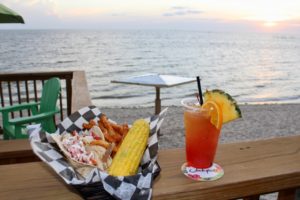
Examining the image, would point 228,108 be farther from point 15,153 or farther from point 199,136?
point 15,153

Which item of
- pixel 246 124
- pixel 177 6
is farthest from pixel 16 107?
pixel 177 6

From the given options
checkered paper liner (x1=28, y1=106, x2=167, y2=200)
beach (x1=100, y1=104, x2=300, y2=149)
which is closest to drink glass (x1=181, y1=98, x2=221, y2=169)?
checkered paper liner (x1=28, y1=106, x2=167, y2=200)

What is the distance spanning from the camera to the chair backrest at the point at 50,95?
3803 millimetres

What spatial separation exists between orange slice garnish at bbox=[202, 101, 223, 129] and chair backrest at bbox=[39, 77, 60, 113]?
9.97 ft

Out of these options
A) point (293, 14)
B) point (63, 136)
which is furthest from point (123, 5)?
point (63, 136)

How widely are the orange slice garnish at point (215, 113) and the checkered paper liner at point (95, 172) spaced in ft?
0.59

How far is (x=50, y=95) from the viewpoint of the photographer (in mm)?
3887

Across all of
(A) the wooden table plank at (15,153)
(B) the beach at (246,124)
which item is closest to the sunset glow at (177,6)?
(B) the beach at (246,124)

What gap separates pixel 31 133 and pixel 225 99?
0.55 meters

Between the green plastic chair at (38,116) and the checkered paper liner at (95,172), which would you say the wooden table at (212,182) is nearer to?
the checkered paper liner at (95,172)

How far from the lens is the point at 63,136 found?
1.01 m

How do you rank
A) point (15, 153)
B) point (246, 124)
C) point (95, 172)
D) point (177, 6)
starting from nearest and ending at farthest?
point (95, 172) < point (15, 153) < point (246, 124) < point (177, 6)

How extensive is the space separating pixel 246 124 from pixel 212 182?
7.94 meters

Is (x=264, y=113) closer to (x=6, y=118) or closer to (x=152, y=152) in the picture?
(x=6, y=118)
